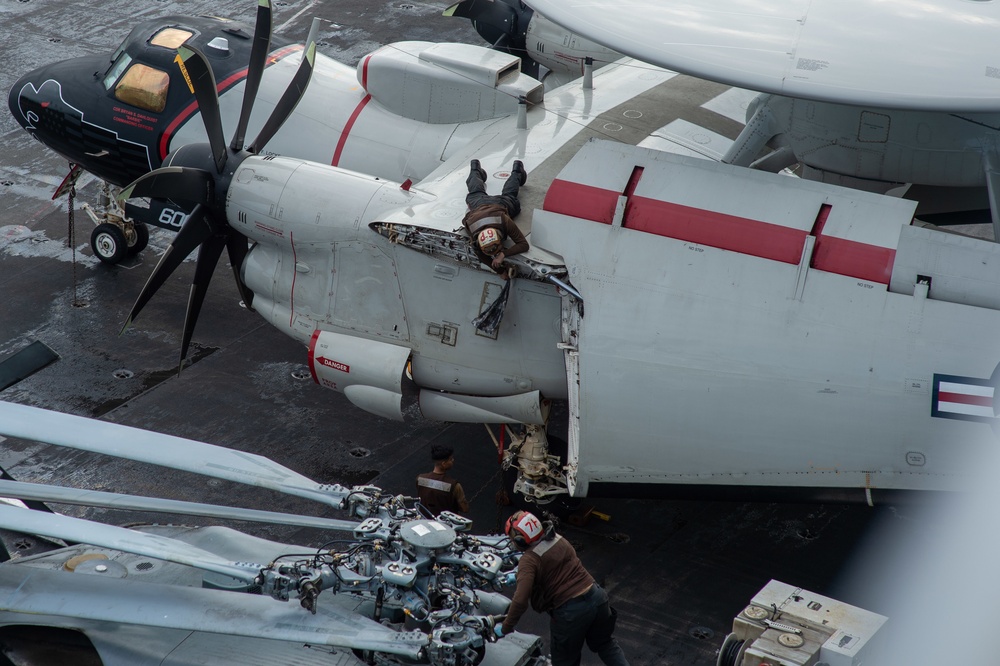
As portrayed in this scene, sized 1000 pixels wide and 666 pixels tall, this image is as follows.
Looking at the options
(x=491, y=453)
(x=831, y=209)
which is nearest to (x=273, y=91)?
(x=491, y=453)

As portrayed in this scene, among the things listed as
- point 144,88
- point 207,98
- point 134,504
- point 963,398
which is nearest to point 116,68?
point 144,88

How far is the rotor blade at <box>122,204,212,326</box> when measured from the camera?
12.1 m

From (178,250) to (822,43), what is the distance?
23.3ft

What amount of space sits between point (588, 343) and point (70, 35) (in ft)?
60.0

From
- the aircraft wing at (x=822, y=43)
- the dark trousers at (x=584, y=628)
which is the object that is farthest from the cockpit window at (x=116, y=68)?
the dark trousers at (x=584, y=628)

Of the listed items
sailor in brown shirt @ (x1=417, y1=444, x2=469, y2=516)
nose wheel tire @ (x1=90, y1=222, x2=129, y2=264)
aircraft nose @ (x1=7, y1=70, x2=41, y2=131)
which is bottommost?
nose wheel tire @ (x1=90, y1=222, x2=129, y2=264)

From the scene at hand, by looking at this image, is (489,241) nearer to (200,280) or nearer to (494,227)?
(494,227)

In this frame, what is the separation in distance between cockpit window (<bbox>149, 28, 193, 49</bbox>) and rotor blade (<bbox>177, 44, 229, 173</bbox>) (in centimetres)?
308

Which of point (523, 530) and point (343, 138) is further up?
point (343, 138)

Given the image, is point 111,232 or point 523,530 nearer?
point 523,530

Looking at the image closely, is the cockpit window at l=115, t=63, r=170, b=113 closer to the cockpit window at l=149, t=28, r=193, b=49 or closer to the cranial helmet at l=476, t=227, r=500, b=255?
the cockpit window at l=149, t=28, r=193, b=49

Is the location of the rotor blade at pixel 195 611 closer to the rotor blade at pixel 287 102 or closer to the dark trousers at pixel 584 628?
the dark trousers at pixel 584 628

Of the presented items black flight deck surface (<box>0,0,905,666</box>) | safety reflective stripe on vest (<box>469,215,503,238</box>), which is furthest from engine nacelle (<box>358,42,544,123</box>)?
black flight deck surface (<box>0,0,905,666</box>)

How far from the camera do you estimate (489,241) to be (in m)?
10.3
